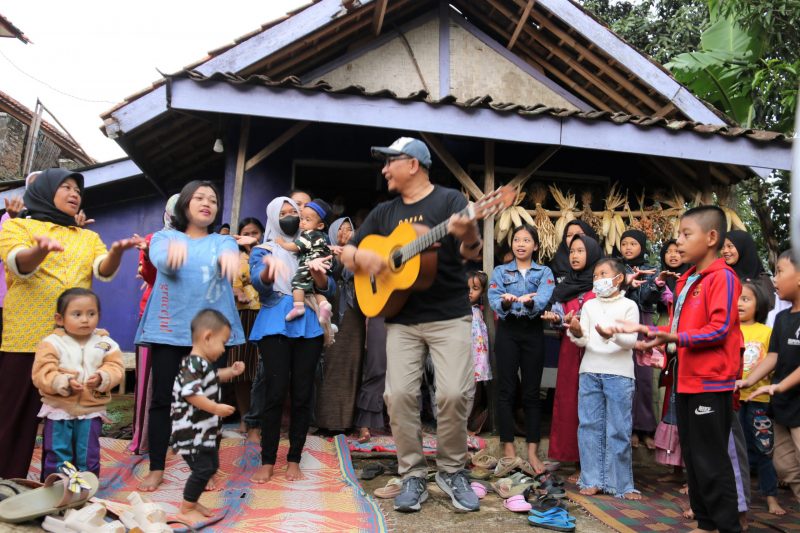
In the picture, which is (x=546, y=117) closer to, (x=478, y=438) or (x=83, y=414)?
(x=478, y=438)

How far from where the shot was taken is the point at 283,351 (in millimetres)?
4477

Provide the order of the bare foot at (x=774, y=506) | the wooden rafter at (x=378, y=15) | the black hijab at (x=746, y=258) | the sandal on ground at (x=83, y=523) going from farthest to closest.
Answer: the wooden rafter at (x=378, y=15)
the black hijab at (x=746, y=258)
the bare foot at (x=774, y=506)
the sandal on ground at (x=83, y=523)

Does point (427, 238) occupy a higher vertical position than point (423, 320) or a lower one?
higher

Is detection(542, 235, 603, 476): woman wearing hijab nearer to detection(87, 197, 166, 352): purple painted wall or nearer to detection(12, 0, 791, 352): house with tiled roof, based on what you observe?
detection(12, 0, 791, 352): house with tiled roof

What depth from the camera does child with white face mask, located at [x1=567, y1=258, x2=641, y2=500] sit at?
4684 millimetres

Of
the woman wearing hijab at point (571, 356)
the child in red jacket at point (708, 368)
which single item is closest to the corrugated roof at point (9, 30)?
the woman wearing hijab at point (571, 356)

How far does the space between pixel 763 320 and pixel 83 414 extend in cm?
487

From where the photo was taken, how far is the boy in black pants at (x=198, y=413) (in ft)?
11.2

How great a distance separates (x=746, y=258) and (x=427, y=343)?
3.06 meters

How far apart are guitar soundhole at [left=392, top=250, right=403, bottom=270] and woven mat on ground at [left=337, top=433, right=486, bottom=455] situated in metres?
2.01

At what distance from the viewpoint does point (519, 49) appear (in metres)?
8.08

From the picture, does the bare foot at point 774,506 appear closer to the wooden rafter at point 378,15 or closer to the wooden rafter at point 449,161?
the wooden rafter at point 449,161

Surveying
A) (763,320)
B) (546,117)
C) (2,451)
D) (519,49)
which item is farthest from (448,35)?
(2,451)

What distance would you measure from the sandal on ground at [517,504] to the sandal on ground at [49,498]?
2.46 meters
